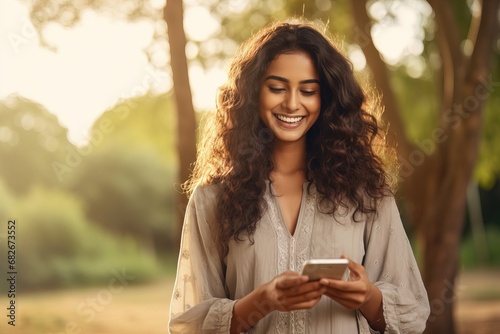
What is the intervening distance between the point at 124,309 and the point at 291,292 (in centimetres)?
1526

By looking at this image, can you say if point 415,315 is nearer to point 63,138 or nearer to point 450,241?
point 450,241

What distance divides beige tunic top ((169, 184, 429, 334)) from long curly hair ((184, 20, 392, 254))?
0.05 metres

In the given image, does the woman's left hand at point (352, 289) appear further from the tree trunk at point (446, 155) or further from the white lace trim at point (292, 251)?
the tree trunk at point (446, 155)

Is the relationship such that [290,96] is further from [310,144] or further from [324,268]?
[324,268]

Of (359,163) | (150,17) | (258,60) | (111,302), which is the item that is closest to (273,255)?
(359,163)

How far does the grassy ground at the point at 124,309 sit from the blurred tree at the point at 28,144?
2.59 m

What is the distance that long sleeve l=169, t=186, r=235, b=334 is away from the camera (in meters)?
2.88

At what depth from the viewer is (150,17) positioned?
8539 mm

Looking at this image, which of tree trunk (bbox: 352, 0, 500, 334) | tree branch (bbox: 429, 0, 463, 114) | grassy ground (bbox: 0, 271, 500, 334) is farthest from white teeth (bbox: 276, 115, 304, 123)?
grassy ground (bbox: 0, 271, 500, 334)

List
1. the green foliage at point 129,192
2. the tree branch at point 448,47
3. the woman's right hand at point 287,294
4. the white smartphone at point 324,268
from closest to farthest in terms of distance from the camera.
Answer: the white smartphone at point 324,268 < the woman's right hand at point 287,294 < the tree branch at point 448,47 < the green foliage at point 129,192

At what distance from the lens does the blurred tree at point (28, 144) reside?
14102 mm

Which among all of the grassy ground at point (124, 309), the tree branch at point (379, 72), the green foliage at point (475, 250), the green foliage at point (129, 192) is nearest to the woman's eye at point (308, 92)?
the tree branch at point (379, 72)

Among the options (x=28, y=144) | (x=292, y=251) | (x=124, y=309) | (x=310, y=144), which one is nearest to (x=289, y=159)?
(x=310, y=144)

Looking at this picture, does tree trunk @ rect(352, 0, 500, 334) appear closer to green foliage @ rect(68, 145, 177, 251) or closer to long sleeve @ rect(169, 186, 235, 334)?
long sleeve @ rect(169, 186, 235, 334)
